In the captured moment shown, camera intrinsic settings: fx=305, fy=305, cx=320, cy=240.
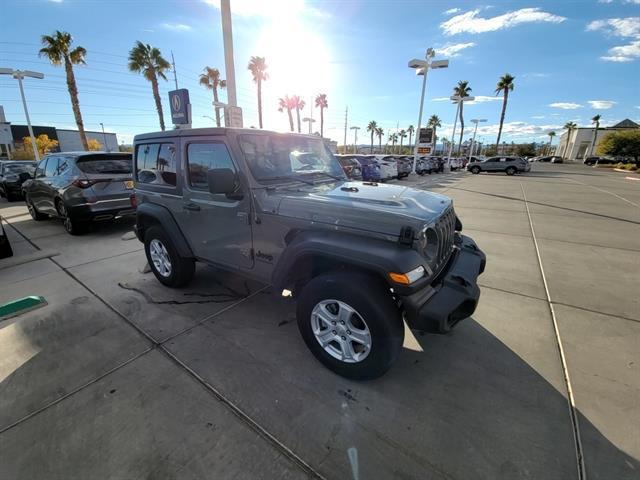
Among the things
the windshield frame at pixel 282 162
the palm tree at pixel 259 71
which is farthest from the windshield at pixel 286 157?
the palm tree at pixel 259 71

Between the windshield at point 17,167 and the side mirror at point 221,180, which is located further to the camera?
the windshield at point 17,167

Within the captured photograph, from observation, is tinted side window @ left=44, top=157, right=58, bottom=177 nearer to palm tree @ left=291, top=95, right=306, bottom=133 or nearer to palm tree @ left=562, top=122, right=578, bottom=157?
palm tree @ left=291, top=95, right=306, bottom=133

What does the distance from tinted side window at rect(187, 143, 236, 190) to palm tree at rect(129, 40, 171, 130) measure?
25560 mm

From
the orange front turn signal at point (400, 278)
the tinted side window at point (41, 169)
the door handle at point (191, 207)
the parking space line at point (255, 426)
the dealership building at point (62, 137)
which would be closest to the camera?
the parking space line at point (255, 426)

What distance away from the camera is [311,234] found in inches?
92.6

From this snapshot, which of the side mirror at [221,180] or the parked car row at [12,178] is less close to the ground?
the side mirror at [221,180]

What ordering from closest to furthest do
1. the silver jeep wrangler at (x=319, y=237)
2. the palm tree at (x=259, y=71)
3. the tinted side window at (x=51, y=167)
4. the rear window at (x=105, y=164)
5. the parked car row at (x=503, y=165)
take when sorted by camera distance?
the silver jeep wrangler at (x=319, y=237)
the rear window at (x=105, y=164)
the tinted side window at (x=51, y=167)
the parked car row at (x=503, y=165)
the palm tree at (x=259, y=71)

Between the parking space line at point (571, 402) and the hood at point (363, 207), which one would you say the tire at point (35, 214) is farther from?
the parking space line at point (571, 402)

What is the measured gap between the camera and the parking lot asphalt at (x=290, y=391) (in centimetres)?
178

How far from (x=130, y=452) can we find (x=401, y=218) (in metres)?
2.21

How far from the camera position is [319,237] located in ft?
7.46

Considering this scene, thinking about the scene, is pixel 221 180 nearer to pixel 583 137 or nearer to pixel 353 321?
pixel 353 321

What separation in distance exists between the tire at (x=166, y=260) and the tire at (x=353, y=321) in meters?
1.96

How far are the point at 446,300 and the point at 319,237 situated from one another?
1.00 meters
